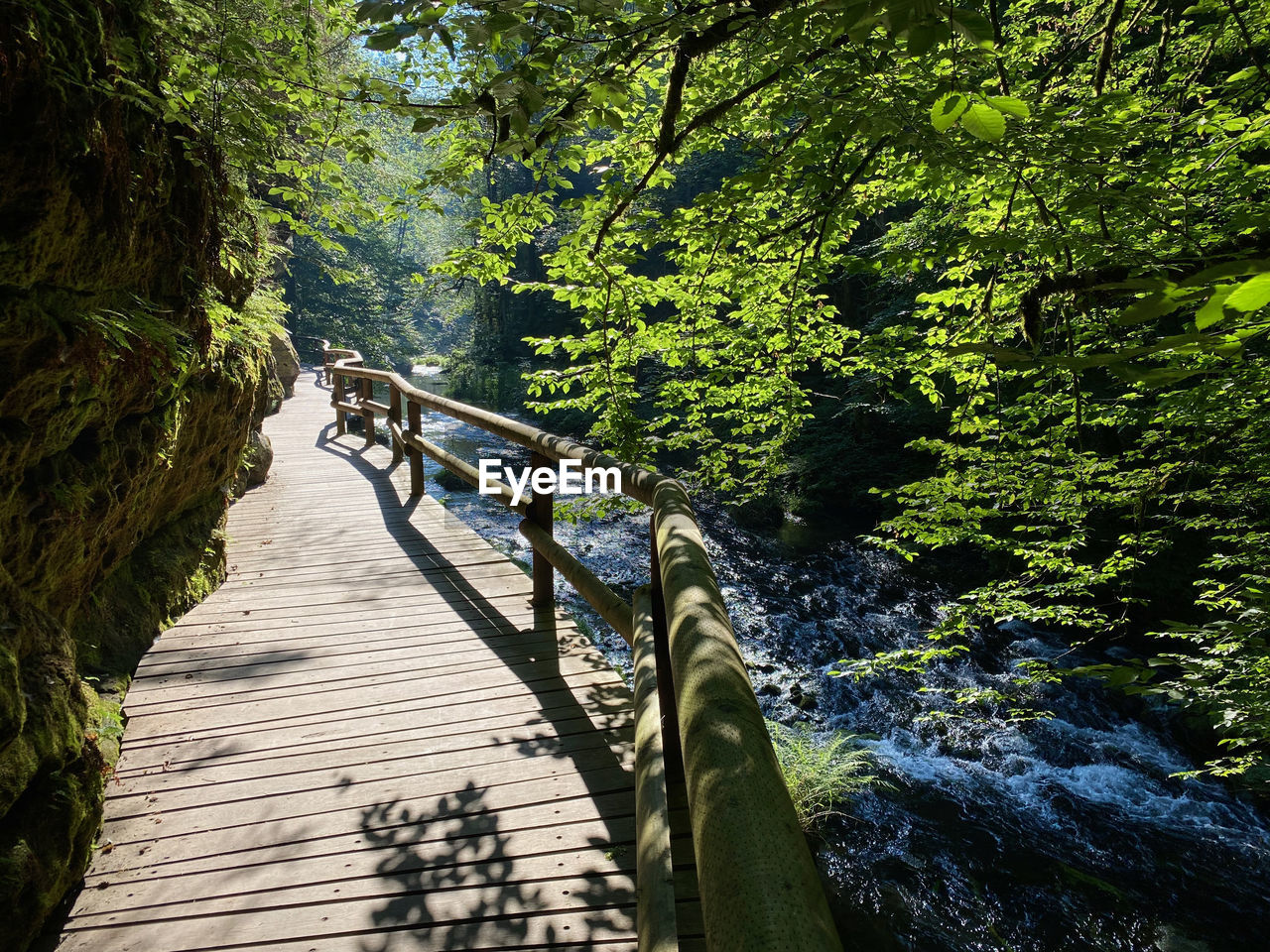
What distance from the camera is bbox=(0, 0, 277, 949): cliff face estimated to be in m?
1.76

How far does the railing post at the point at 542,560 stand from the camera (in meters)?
3.46

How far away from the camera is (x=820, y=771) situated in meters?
5.07

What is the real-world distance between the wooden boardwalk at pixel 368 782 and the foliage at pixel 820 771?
277 cm

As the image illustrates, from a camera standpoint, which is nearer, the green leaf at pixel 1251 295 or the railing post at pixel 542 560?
the green leaf at pixel 1251 295

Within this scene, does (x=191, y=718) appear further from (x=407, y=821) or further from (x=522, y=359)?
(x=522, y=359)

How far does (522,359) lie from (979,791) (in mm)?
23626

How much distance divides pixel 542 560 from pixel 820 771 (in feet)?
10.6

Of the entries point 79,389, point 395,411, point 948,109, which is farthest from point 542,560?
point 395,411

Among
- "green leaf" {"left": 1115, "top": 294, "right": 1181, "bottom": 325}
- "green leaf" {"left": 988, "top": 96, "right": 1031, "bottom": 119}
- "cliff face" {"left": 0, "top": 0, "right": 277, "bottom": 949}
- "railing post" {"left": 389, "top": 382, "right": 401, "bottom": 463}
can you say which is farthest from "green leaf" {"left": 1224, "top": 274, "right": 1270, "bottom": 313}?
"railing post" {"left": 389, "top": 382, "right": 401, "bottom": 463}

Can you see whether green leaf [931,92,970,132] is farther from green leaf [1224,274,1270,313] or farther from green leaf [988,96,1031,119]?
green leaf [1224,274,1270,313]

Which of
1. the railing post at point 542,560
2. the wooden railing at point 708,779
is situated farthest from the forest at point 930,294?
the wooden railing at point 708,779

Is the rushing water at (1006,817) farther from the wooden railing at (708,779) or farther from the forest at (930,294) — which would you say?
the wooden railing at (708,779)

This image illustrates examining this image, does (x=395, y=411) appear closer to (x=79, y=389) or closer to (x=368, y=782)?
(x=79, y=389)

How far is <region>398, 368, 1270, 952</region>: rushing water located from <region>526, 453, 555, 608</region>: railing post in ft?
6.79
